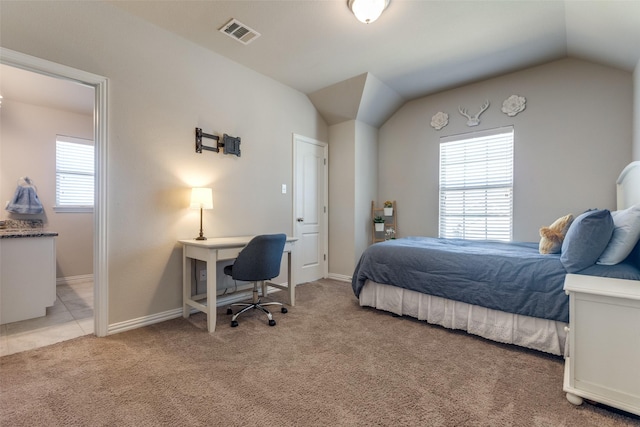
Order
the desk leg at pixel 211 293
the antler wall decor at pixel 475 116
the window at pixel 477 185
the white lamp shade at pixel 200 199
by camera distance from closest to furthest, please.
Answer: the desk leg at pixel 211 293 < the white lamp shade at pixel 200 199 < the window at pixel 477 185 < the antler wall decor at pixel 475 116

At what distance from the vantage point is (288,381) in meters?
1.73

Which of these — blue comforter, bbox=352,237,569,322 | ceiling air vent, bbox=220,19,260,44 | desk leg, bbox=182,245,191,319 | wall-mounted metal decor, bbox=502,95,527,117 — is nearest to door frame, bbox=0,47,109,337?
desk leg, bbox=182,245,191,319

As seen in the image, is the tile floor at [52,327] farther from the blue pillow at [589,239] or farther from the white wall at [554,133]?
the white wall at [554,133]

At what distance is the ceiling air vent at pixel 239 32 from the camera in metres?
2.60

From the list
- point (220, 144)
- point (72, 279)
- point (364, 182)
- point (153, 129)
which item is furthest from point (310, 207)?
point (72, 279)

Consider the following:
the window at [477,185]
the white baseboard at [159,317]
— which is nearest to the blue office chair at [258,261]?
the white baseboard at [159,317]

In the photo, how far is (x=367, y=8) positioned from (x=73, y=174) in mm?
4717

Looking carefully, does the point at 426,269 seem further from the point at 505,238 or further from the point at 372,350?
the point at 505,238

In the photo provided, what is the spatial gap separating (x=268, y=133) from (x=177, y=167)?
1250mm

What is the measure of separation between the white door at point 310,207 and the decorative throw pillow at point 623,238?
3.09m

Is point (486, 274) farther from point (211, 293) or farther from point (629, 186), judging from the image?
point (211, 293)

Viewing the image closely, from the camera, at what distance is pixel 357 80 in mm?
3645

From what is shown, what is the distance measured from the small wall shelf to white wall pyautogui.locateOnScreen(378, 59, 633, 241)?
44cm

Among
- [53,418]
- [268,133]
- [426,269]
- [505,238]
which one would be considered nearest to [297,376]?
[53,418]
